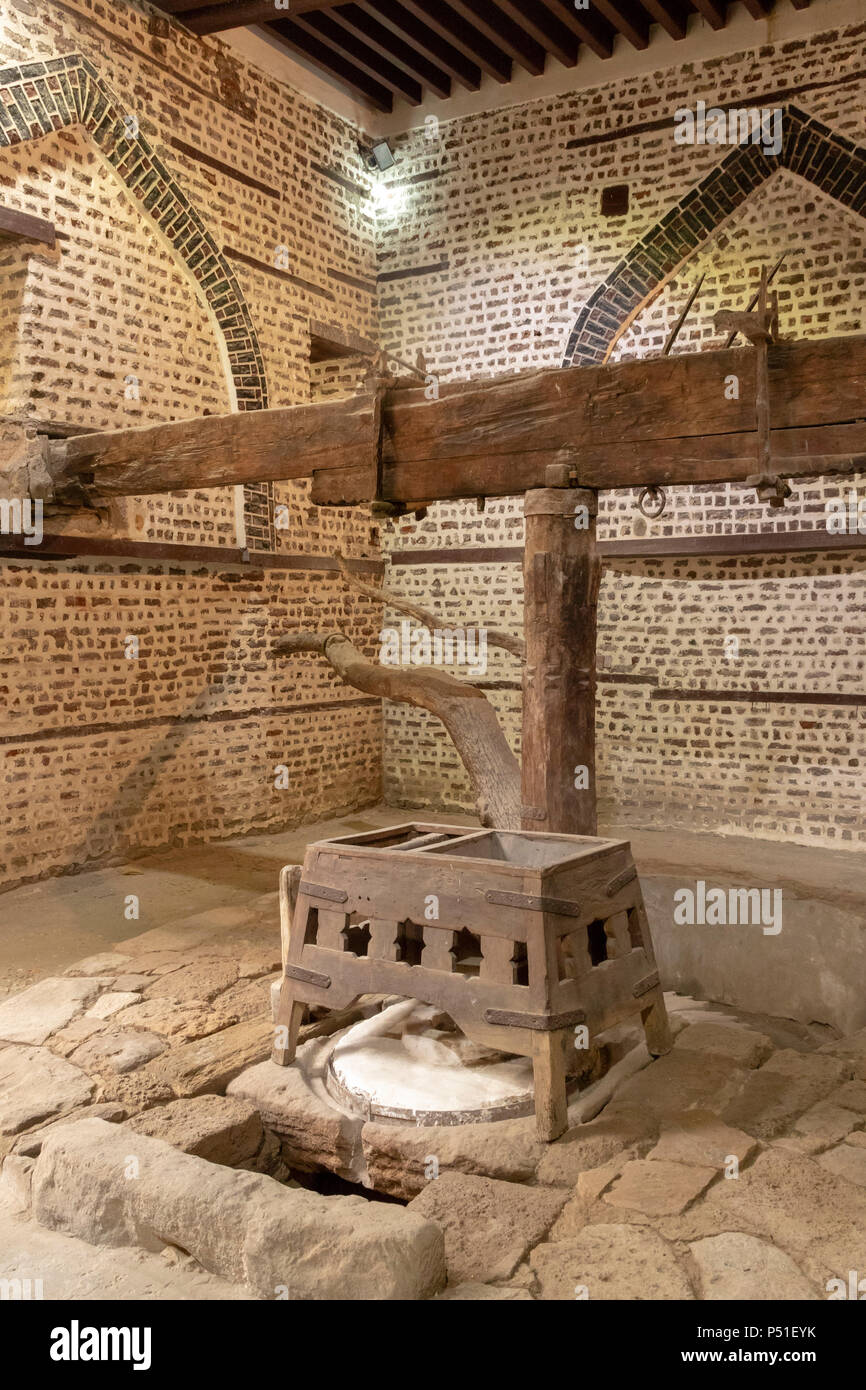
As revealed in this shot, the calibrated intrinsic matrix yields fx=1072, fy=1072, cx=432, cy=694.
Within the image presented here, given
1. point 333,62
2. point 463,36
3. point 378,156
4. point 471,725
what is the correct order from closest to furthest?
point 471,725 < point 463,36 < point 333,62 < point 378,156

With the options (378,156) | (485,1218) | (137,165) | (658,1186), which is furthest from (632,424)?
(378,156)

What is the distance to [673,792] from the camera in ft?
32.6

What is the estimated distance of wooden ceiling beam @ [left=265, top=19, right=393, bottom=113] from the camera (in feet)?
32.0

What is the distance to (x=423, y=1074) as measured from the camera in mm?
4250

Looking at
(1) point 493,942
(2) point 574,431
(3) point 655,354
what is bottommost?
(1) point 493,942

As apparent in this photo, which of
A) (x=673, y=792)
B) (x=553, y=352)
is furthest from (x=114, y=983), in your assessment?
(x=553, y=352)

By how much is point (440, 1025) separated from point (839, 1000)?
8.96ft

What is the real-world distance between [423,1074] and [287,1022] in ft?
2.04

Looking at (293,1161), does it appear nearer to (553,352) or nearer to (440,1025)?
(440,1025)

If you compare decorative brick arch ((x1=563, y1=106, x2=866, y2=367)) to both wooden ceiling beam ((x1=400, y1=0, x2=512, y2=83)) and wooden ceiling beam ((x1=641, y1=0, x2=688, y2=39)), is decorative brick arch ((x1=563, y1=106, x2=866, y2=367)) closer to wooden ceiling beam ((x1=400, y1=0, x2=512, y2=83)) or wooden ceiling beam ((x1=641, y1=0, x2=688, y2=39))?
wooden ceiling beam ((x1=641, y1=0, x2=688, y2=39))

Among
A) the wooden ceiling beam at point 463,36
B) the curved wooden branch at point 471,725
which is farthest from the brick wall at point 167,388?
the curved wooden branch at point 471,725

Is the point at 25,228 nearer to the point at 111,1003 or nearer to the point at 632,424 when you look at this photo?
the point at 632,424

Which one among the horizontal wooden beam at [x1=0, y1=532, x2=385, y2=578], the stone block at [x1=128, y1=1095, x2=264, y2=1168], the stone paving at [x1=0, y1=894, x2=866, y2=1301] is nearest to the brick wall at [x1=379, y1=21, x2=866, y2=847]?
the horizontal wooden beam at [x1=0, y1=532, x2=385, y2=578]

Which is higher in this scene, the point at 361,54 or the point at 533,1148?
the point at 361,54
